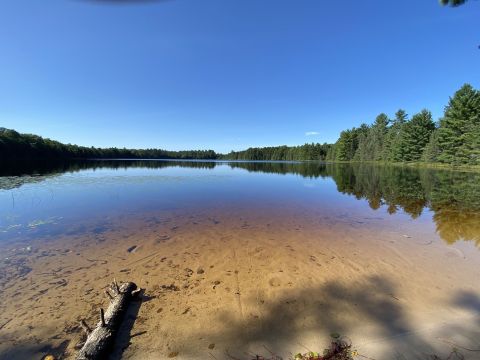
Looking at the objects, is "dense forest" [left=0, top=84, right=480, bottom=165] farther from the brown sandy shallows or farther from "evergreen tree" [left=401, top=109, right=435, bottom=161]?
the brown sandy shallows

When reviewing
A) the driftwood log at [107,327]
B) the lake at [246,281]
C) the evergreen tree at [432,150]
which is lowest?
the lake at [246,281]

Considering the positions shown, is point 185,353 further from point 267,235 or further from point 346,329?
point 267,235

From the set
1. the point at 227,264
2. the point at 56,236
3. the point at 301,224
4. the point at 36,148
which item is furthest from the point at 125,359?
the point at 36,148

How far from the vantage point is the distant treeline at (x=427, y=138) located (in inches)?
1662

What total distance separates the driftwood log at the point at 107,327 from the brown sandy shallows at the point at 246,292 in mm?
201

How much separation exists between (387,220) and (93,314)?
Answer: 12307 millimetres

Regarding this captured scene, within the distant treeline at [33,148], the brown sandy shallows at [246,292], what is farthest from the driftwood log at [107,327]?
the distant treeline at [33,148]

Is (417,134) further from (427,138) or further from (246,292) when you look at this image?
(246,292)

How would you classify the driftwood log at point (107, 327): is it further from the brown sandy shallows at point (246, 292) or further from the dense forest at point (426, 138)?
the dense forest at point (426, 138)

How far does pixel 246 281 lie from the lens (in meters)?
5.91

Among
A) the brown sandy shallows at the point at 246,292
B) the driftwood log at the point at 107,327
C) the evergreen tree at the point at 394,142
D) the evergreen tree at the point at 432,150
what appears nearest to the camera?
the driftwood log at the point at 107,327

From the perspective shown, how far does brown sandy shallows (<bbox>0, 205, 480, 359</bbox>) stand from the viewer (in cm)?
382

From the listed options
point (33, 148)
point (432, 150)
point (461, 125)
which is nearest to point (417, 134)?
point (432, 150)

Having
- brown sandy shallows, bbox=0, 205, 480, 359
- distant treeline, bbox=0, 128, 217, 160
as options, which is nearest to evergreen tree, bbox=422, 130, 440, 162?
brown sandy shallows, bbox=0, 205, 480, 359
